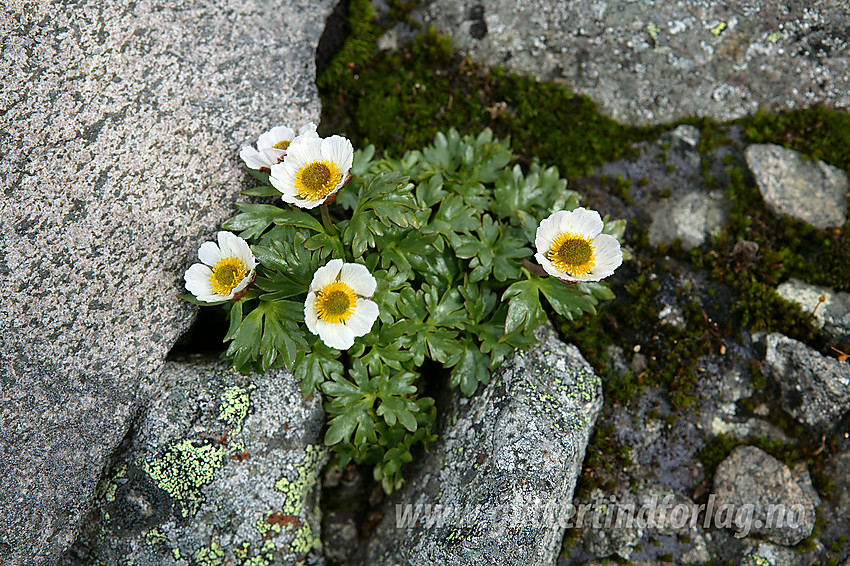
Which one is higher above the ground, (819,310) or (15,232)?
(15,232)

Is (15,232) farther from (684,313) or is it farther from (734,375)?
(734,375)

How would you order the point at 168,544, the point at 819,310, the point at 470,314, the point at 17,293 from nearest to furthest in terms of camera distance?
1. the point at 17,293
2. the point at 168,544
3. the point at 470,314
4. the point at 819,310

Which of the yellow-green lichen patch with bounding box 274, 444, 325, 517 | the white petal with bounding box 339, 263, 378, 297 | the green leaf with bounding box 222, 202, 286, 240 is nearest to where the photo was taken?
the white petal with bounding box 339, 263, 378, 297

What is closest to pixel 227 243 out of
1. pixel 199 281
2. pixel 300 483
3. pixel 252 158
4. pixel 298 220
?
pixel 199 281

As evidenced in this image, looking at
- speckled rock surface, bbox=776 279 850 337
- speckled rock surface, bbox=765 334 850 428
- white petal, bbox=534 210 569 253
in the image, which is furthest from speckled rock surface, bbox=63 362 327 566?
speckled rock surface, bbox=776 279 850 337

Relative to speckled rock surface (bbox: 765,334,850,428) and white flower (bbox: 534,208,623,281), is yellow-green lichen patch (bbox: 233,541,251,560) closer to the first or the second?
white flower (bbox: 534,208,623,281)

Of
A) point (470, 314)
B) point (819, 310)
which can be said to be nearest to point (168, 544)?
point (470, 314)

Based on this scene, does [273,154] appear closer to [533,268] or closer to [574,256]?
[533,268]
